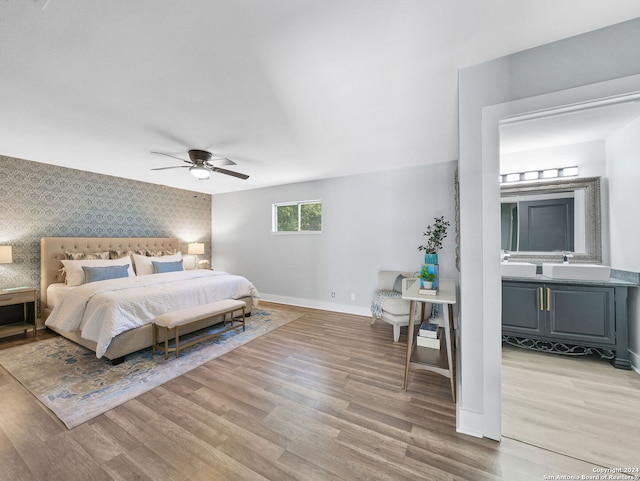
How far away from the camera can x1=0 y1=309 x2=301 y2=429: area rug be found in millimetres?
1954

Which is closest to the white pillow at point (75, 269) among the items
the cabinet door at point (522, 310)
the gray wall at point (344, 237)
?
the gray wall at point (344, 237)

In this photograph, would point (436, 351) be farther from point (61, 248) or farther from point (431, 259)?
point (61, 248)

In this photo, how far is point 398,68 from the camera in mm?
1696

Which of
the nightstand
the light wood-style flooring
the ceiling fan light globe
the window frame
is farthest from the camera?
the window frame

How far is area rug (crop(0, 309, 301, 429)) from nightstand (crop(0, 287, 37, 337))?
35 centimetres

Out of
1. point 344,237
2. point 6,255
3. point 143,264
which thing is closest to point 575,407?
point 344,237

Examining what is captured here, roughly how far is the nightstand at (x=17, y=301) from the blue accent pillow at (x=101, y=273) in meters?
0.60

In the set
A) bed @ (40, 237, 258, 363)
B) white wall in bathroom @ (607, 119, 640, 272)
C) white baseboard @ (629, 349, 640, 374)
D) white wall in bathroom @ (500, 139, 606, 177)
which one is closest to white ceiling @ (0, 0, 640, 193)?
white wall in bathroom @ (500, 139, 606, 177)

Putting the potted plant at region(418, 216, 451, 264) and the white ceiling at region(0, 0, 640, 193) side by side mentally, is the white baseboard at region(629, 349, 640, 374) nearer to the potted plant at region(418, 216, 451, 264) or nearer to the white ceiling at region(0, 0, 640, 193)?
the potted plant at region(418, 216, 451, 264)

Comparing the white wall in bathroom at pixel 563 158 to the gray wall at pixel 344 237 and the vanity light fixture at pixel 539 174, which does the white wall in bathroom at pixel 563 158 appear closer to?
the vanity light fixture at pixel 539 174

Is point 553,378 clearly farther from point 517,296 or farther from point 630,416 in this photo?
point 517,296

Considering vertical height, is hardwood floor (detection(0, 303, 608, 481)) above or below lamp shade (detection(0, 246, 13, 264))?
below

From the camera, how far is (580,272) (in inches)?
100.0

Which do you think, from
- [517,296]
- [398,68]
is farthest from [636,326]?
[398,68]
